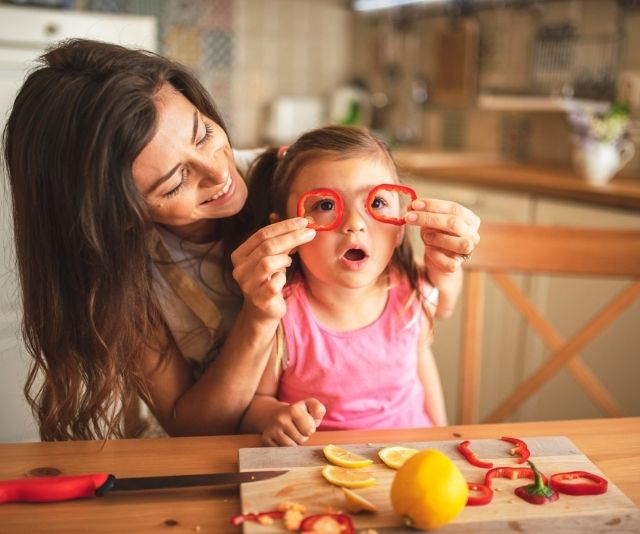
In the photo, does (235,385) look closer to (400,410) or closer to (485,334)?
(400,410)

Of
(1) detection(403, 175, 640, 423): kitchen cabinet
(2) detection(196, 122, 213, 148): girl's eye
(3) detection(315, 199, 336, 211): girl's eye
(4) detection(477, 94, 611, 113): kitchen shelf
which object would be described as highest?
(4) detection(477, 94, 611, 113): kitchen shelf

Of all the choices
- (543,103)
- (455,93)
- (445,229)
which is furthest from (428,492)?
(455,93)

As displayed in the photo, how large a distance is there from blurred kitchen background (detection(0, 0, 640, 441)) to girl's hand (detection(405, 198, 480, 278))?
0.33 m

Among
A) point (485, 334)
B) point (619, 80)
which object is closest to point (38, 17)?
point (485, 334)

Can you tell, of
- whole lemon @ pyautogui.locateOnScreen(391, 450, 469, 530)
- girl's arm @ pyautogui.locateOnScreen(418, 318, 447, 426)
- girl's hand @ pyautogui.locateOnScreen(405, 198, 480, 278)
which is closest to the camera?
whole lemon @ pyautogui.locateOnScreen(391, 450, 469, 530)

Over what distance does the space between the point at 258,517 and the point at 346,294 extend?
1.86ft

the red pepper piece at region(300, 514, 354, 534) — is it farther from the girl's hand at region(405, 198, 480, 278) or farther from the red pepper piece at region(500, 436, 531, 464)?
the girl's hand at region(405, 198, 480, 278)

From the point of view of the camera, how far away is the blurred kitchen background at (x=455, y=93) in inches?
93.6

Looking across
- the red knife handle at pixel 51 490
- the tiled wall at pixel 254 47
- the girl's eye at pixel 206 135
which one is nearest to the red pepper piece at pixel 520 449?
the red knife handle at pixel 51 490

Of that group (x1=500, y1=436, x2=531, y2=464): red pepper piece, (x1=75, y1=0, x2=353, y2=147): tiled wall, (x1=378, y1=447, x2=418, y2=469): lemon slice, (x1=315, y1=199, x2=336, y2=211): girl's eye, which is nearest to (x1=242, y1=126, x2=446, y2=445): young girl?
(x1=315, y1=199, x2=336, y2=211): girl's eye

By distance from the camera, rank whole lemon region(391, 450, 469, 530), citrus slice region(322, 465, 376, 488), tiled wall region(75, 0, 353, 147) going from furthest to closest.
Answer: tiled wall region(75, 0, 353, 147) → citrus slice region(322, 465, 376, 488) → whole lemon region(391, 450, 469, 530)

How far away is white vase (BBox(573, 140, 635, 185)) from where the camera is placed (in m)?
2.52

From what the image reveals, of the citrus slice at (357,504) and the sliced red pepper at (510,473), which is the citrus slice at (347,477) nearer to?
the citrus slice at (357,504)

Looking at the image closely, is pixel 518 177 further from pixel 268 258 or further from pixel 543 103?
pixel 268 258
